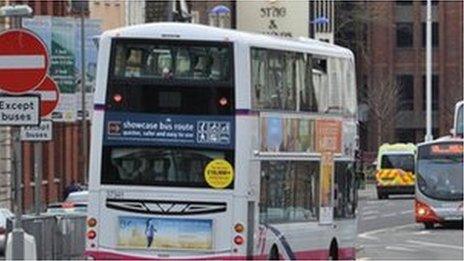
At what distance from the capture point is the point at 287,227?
21.1 meters

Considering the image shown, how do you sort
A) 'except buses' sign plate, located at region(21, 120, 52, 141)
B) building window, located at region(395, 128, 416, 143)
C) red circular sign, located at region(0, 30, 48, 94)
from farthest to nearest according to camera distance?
building window, located at region(395, 128, 416, 143) < 'except buses' sign plate, located at region(21, 120, 52, 141) < red circular sign, located at region(0, 30, 48, 94)

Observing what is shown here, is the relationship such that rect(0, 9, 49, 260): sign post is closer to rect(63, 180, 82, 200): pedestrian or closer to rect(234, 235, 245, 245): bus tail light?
rect(234, 235, 245, 245): bus tail light

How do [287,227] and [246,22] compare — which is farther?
[246,22]

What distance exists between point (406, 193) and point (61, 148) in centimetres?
2917

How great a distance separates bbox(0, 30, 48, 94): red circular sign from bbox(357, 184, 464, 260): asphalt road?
1553 cm

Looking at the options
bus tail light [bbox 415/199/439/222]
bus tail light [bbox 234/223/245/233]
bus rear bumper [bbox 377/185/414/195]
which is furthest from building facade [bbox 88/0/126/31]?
bus tail light [bbox 234/223/245/233]

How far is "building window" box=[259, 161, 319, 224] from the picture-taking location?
20078mm

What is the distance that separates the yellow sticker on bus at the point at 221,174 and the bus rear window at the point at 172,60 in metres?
1.18

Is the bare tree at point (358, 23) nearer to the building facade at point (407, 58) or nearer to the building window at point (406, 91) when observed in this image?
the building facade at point (407, 58)

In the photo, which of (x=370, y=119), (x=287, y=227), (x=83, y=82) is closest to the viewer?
(x=287, y=227)

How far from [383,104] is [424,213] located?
50.4 metres

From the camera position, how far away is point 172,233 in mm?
19219

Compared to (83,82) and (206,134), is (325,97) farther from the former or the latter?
(83,82)

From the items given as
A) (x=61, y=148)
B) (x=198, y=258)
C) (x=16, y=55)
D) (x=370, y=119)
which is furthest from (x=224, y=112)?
(x=370, y=119)
